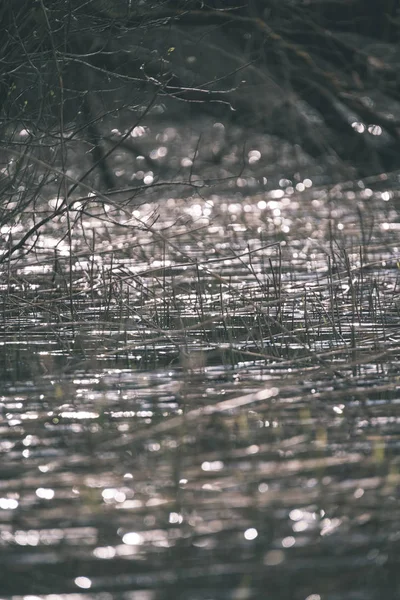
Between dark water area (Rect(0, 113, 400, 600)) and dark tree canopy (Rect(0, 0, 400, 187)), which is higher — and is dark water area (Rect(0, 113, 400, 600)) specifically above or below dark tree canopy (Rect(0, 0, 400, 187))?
below

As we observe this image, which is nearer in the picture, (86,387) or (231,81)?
(86,387)

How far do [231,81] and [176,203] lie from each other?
160 cm

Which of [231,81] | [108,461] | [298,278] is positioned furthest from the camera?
[231,81]

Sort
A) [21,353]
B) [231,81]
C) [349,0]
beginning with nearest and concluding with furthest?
[21,353] < [349,0] < [231,81]

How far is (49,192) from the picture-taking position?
1491 cm

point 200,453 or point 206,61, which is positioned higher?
point 206,61

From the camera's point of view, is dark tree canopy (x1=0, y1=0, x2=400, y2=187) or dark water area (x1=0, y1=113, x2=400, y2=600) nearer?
dark water area (x1=0, y1=113, x2=400, y2=600)

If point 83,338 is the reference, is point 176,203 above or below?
above

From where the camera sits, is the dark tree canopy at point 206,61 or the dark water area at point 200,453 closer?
the dark water area at point 200,453

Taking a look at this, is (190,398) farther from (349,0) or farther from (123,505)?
(349,0)

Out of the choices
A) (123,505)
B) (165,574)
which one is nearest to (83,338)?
(123,505)

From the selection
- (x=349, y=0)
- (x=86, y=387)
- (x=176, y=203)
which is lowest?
(x=86, y=387)

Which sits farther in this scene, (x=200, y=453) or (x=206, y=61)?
(x=206, y=61)

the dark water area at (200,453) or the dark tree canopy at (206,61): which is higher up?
the dark tree canopy at (206,61)
